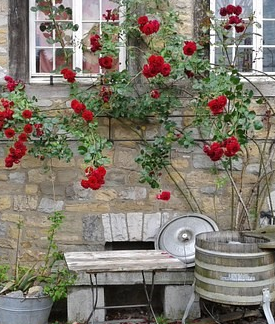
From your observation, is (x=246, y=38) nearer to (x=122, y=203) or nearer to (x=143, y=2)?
(x=143, y=2)

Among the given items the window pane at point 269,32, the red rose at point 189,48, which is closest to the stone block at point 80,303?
the red rose at point 189,48

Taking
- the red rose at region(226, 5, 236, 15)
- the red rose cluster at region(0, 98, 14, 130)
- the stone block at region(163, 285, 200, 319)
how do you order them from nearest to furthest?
the red rose cluster at region(0, 98, 14, 130) → the stone block at region(163, 285, 200, 319) → the red rose at region(226, 5, 236, 15)

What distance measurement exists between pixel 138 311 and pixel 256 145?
1837 millimetres

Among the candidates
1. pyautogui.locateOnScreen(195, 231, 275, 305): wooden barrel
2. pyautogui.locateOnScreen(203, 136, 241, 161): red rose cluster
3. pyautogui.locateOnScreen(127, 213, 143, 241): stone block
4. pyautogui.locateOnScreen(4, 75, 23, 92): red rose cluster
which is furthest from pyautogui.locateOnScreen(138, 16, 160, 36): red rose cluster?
pyautogui.locateOnScreen(195, 231, 275, 305): wooden barrel

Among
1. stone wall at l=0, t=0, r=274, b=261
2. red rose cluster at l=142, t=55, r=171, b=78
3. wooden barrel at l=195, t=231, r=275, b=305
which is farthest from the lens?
stone wall at l=0, t=0, r=274, b=261

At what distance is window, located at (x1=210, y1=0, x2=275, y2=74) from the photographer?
20.3 feet

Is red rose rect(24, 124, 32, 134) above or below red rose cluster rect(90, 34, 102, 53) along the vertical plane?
below

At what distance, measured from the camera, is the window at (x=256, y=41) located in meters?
6.20

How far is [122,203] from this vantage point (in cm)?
604

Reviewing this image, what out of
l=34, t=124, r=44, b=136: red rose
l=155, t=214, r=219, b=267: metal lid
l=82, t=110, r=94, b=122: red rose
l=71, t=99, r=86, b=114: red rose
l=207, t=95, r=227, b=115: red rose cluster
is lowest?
l=155, t=214, r=219, b=267: metal lid

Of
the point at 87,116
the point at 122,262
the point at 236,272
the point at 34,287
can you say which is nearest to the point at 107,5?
the point at 87,116

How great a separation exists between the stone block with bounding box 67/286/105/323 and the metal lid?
76 centimetres

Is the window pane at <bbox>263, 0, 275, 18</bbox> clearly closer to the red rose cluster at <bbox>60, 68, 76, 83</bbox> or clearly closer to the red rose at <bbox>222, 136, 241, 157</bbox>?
the red rose at <bbox>222, 136, 241, 157</bbox>

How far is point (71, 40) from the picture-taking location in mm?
6172
